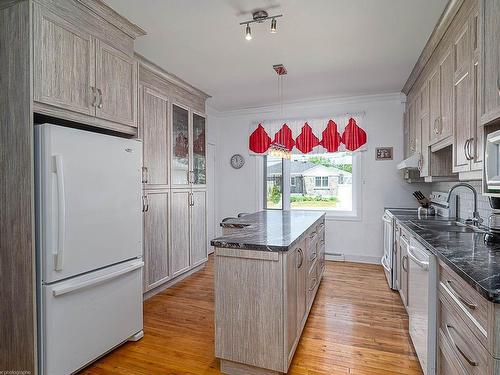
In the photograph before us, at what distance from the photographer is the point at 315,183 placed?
509 centimetres

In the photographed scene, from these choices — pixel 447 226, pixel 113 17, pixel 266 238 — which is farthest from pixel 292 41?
pixel 447 226

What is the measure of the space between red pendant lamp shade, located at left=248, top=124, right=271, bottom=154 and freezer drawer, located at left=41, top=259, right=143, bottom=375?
3.27 metres

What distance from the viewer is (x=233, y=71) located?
3.55 metres

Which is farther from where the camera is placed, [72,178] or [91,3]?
[91,3]

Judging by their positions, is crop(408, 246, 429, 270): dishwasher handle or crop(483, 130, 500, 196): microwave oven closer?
crop(483, 130, 500, 196): microwave oven

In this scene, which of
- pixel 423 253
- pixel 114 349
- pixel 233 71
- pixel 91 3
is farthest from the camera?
pixel 233 71

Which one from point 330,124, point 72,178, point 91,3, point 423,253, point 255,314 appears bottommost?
point 255,314

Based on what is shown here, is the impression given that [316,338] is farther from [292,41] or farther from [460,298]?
[292,41]

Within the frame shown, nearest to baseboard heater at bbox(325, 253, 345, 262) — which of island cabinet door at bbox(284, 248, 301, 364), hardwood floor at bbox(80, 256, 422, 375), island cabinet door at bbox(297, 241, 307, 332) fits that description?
hardwood floor at bbox(80, 256, 422, 375)

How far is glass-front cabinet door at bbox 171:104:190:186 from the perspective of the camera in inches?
147

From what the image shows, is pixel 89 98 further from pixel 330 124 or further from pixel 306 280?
pixel 330 124

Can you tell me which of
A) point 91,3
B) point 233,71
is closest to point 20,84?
point 91,3

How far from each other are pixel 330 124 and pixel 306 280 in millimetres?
2989

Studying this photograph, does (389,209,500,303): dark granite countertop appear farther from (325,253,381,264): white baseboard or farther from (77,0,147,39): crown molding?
(77,0,147,39): crown molding
